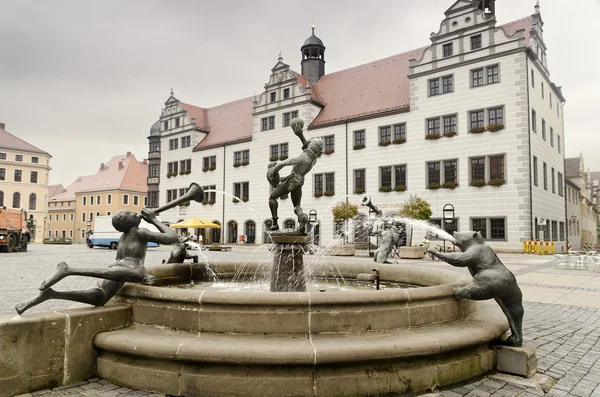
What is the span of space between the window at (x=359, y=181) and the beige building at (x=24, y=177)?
53609 mm

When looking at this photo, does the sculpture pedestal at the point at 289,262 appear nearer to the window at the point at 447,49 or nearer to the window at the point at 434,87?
the window at the point at 434,87

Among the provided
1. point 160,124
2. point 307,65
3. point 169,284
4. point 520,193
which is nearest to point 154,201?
point 160,124

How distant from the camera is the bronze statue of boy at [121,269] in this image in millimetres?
4398

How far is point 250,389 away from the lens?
3.81 m

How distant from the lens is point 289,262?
667 cm

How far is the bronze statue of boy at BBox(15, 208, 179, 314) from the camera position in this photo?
4398mm

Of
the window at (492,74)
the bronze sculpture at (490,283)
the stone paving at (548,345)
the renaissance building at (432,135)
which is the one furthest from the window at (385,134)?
the bronze sculpture at (490,283)

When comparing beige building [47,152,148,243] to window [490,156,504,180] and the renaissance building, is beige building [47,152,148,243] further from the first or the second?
window [490,156,504,180]

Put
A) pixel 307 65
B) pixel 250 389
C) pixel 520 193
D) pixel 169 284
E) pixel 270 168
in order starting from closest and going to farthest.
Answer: pixel 250 389 → pixel 270 168 → pixel 169 284 → pixel 520 193 → pixel 307 65

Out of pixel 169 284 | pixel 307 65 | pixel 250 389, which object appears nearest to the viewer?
pixel 250 389

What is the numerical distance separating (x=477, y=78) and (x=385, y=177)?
939cm

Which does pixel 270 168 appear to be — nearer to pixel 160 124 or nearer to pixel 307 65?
pixel 307 65

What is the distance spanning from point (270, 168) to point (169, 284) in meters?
2.90

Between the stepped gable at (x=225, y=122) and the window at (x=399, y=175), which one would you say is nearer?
the window at (x=399, y=175)
